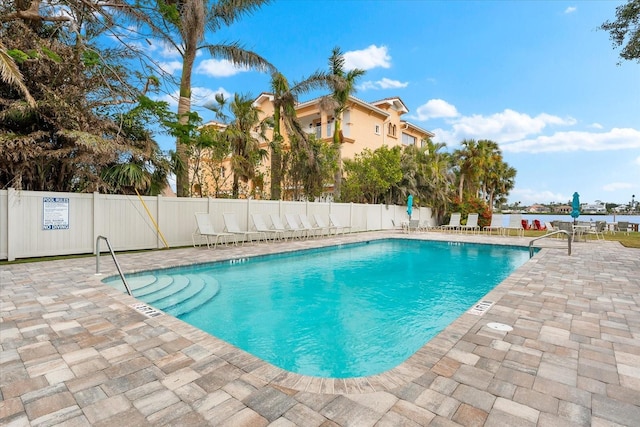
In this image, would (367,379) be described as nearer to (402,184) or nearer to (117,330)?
(117,330)

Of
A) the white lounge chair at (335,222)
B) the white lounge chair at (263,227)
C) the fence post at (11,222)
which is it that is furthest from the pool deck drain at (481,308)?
the white lounge chair at (335,222)

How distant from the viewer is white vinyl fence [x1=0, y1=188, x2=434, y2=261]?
8086 mm

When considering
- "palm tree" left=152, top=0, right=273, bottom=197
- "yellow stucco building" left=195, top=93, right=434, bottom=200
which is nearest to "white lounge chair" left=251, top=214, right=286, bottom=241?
"palm tree" left=152, top=0, right=273, bottom=197

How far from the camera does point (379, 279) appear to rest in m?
8.45

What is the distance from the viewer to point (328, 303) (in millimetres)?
6324

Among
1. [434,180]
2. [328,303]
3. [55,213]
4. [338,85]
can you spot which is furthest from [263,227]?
[434,180]

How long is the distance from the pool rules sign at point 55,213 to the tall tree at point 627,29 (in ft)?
53.0

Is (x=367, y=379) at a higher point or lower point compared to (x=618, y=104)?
lower

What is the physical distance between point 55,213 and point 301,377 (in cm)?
913

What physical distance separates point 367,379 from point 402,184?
2167cm

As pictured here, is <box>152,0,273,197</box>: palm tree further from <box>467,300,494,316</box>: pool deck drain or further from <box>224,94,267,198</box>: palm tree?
<box>467,300,494,316</box>: pool deck drain

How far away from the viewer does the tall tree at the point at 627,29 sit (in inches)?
359

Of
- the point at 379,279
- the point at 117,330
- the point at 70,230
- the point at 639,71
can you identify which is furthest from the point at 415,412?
the point at 639,71

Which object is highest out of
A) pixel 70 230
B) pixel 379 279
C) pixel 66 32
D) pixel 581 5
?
pixel 581 5
